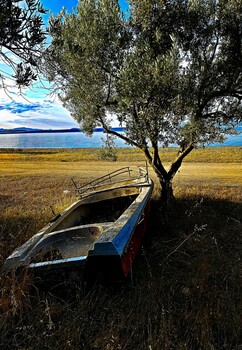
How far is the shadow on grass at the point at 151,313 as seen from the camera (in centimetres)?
337

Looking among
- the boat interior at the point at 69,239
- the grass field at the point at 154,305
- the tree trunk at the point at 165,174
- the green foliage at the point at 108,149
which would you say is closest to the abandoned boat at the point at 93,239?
the boat interior at the point at 69,239

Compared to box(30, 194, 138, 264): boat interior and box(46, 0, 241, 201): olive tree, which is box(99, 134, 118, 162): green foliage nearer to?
box(46, 0, 241, 201): olive tree

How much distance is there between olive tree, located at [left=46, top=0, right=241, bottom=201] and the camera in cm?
652

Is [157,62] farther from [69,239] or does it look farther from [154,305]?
[154,305]

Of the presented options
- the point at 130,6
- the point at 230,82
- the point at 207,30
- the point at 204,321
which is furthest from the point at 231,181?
the point at 204,321

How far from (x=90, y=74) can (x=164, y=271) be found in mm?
4924

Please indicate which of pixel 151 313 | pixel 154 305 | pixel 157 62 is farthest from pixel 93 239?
pixel 157 62

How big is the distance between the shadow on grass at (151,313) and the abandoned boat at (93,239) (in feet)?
1.44

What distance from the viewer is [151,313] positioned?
3955mm

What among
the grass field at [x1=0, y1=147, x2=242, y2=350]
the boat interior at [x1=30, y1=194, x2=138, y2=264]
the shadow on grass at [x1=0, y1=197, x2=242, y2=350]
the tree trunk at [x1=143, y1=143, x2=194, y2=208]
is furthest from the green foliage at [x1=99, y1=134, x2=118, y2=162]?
the shadow on grass at [x1=0, y1=197, x2=242, y2=350]

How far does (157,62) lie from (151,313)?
4.91 meters

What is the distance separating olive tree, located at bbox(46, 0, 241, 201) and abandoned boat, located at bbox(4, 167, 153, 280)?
2124 millimetres

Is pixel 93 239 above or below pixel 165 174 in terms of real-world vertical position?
below

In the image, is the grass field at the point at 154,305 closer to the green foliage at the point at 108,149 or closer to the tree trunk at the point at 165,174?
the tree trunk at the point at 165,174
